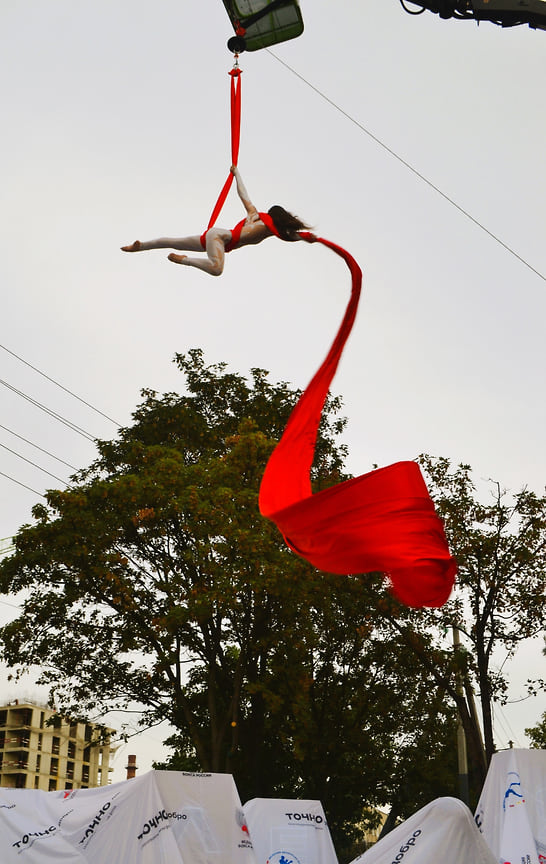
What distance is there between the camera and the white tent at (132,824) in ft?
22.8

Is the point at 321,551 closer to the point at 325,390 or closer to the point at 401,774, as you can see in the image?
the point at 325,390

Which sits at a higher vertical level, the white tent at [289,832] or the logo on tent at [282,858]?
the white tent at [289,832]

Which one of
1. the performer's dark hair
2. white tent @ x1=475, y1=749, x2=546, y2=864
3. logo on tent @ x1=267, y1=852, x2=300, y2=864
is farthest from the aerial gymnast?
logo on tent @ x1=267, y1=852, x2=300, y2=864

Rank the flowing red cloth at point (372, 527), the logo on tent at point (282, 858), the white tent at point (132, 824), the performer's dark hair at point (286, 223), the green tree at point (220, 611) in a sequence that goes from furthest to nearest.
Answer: the green tree at point (220, 611), the logo on tent at point (282, 858), the white tent at point (132, 824), the performer's dark hair at point (286, 223), the flowing red cloth at point (372, 527)

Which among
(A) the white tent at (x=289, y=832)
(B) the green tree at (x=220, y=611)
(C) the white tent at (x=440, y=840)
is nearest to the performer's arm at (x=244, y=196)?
(C) the white tent at (x=440, y=840)

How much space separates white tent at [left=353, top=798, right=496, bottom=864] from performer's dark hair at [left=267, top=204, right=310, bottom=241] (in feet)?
12.3

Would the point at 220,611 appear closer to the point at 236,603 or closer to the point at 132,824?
the point at 236,603

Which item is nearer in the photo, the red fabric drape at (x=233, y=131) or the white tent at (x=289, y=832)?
the red fabric drape at (x=233, y=131)

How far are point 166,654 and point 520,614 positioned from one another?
249 inches

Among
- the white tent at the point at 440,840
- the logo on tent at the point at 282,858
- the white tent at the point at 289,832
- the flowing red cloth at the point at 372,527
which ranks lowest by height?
the white tent at the point at 440,840

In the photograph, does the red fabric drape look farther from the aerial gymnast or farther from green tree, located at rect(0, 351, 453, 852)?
green tree, located at rect(0, 351, 453, 852)

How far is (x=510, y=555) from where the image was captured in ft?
54.6

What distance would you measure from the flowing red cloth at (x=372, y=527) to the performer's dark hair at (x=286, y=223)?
75 millimetres

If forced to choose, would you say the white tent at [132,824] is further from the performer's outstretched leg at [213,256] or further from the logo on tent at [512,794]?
the performer's outstretched leg at [213,256]
